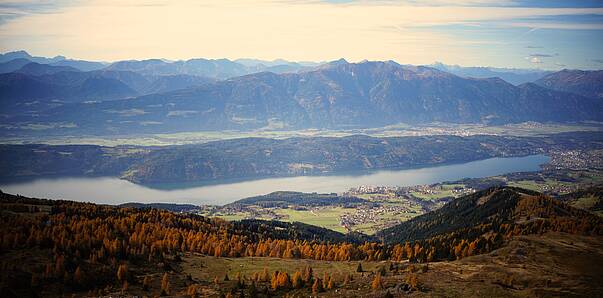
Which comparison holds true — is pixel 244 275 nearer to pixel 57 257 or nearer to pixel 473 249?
pixel 57 257

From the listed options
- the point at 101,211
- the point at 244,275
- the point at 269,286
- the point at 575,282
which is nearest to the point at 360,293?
the point at 269,286

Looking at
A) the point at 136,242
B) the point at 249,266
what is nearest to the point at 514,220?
the point at 249,266

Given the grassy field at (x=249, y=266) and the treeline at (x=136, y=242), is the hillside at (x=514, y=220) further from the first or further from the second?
the grassy field at (x=249, y=266)

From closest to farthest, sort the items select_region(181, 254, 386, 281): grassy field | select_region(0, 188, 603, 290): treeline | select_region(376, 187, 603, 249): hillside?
select_region(0, 188, 603, 290): treeline < select_region(181, 254, 386, 281): grassy field < select_region(376, 187, 603, 249): hillside

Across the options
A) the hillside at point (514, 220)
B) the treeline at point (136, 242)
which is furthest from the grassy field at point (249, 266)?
the hillside at point (514, 220)

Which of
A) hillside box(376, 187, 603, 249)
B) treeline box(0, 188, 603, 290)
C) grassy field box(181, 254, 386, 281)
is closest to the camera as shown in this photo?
treeline box(0, 188, 603, 290)

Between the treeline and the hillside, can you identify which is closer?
the treeline

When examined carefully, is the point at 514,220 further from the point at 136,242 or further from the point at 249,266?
the point at 136,242

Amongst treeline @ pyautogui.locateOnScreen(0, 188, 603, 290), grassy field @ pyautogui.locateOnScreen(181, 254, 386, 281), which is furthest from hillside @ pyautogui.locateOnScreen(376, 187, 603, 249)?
grassy field @ pyautogui.locateOnScreen(181, 254, 386, 281)

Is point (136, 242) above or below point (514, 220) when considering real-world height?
above

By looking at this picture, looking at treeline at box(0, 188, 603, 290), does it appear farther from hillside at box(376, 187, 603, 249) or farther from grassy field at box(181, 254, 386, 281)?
grassy field at box(181, 254, 386, 281)

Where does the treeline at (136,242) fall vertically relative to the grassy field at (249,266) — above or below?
above
